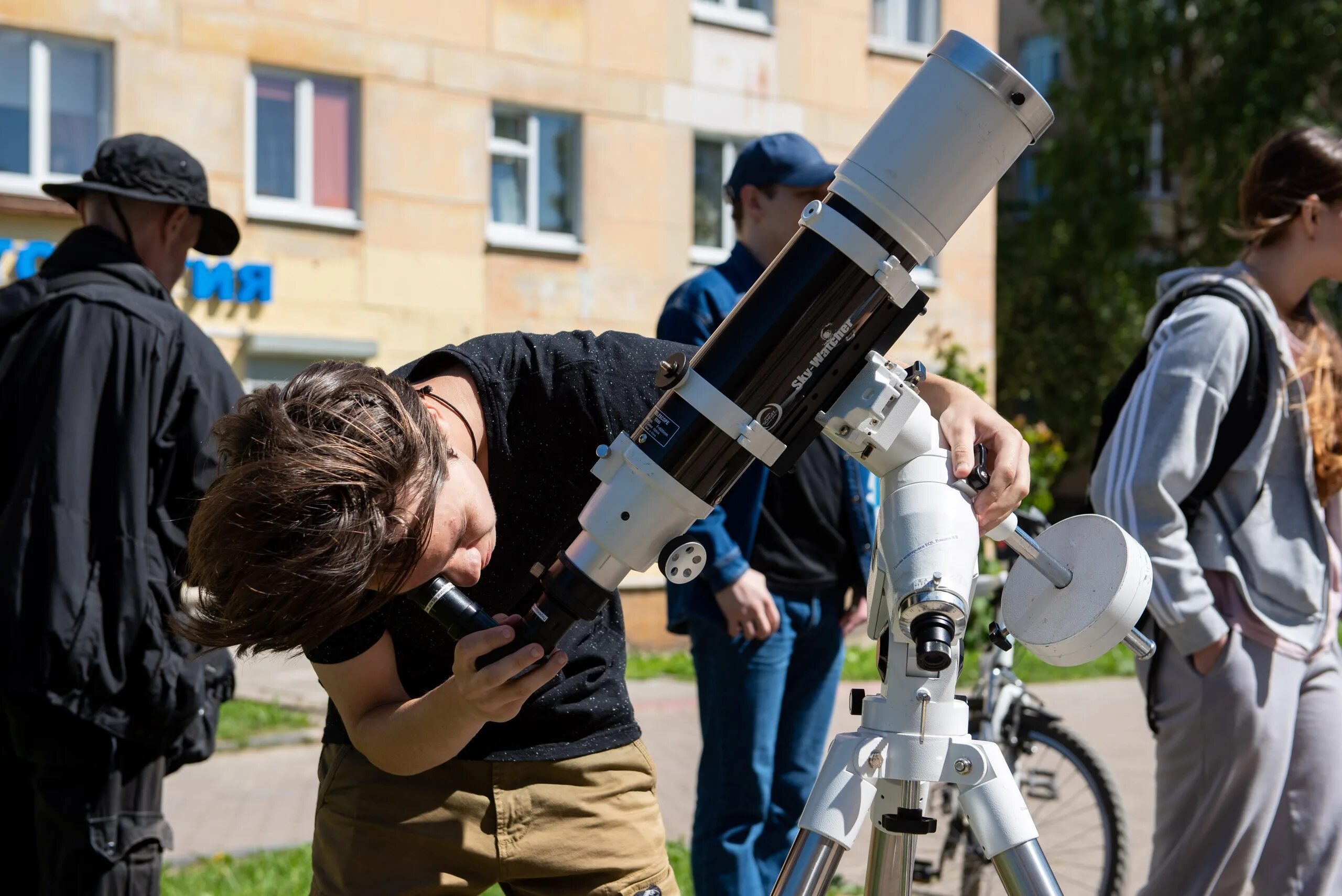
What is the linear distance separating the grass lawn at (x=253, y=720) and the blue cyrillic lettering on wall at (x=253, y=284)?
392cm

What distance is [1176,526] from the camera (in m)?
3.00

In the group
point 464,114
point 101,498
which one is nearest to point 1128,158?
point 464,114

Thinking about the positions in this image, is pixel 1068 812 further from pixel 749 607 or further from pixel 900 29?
pixel 900 29

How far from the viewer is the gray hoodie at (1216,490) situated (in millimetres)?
2994

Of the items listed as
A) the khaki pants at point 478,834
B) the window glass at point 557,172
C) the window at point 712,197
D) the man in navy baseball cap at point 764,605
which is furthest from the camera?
the window at point 712,197

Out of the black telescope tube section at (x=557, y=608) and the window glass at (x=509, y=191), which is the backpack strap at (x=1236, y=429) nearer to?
the black telescope tube section at (x=557, y=608)

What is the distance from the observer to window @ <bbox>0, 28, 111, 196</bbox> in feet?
34.9

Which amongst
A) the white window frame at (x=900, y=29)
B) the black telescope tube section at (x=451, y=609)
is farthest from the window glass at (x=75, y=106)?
the black telescope tube section at (x=451, y=609)

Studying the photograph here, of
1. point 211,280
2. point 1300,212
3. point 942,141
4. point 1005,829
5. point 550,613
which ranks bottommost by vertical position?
point 1005,829

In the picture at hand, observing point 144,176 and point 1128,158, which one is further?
point 1128,158

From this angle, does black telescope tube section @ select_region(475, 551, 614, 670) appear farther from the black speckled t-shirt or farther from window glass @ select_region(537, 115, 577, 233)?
window glass @ select_region(537, 115, 577, 233)

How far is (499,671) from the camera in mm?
1748

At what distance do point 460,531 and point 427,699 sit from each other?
230mm

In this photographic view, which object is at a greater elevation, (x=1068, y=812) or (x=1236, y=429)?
(x=1236, y=429)
